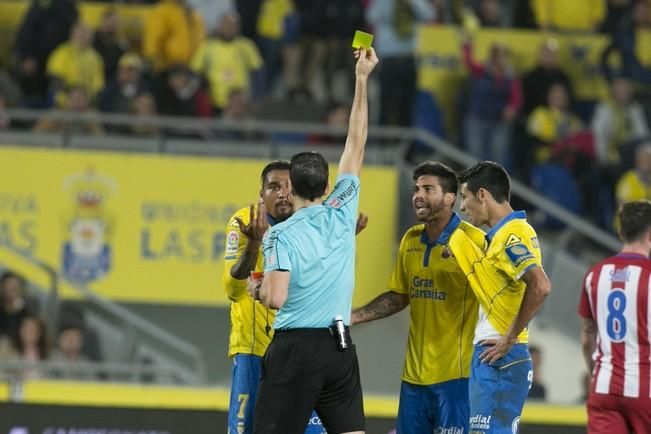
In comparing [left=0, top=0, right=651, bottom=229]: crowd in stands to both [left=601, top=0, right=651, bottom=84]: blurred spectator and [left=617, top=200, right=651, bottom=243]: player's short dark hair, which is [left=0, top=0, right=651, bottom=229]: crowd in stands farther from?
[left=617, top=200, right=651, bottom=243]: player's short dark hair

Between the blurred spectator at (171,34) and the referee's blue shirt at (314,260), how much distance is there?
931 cm

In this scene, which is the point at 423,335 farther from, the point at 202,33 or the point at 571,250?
the point at 202,33

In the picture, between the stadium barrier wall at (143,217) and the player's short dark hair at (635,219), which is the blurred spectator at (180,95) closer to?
the stadium barrier wall at (143,217)

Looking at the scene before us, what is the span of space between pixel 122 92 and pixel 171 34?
112 centimetres

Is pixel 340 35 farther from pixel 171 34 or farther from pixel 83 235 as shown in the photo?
pixel 83 235

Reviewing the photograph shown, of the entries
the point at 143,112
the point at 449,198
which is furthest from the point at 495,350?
the point at 143,112

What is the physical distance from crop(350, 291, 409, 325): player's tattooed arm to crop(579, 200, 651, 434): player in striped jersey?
125cm

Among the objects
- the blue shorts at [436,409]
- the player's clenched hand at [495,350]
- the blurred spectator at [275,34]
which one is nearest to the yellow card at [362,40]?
the player's clenched hand at [495,350]

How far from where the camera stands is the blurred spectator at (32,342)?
14.6 meters

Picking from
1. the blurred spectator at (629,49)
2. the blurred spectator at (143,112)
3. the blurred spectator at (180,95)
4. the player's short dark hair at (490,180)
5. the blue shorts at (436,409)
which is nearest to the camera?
the player's short dark hair at (490,180)

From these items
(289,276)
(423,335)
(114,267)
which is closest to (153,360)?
(114,267)

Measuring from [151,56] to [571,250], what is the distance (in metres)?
5.20

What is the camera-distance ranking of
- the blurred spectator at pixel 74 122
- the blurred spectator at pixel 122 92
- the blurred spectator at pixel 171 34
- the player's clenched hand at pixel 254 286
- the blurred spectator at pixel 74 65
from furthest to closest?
the blurred spectator at pixel 171 34 → the blurred spectator at pixel 74 65 → the blurred spectator at pixel 122 92 → the blurred spectator at pixel 74 122 → the player's clenched hand at pixel 254 286

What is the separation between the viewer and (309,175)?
8.61m
